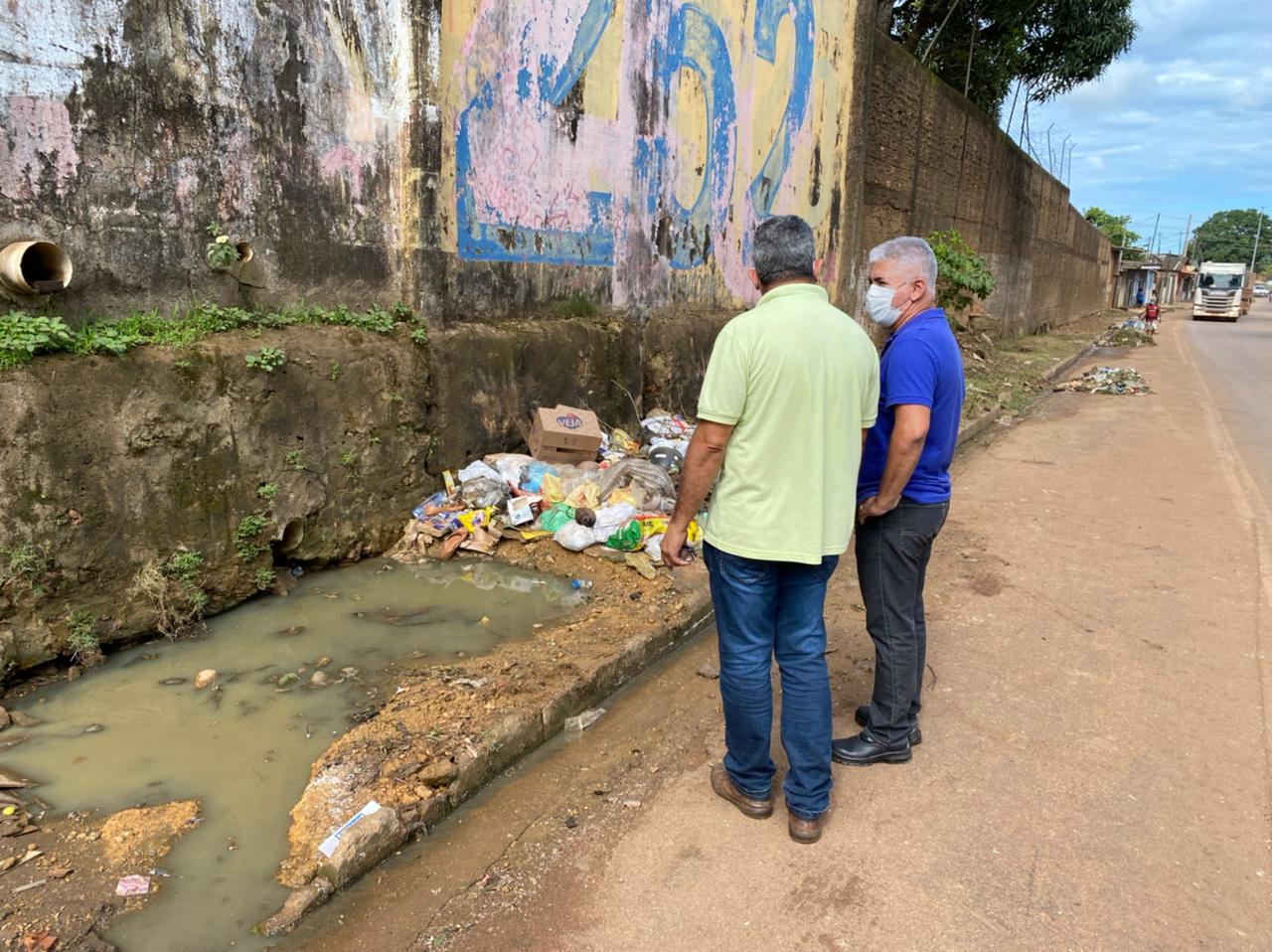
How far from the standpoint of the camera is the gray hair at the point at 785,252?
94.1 inches

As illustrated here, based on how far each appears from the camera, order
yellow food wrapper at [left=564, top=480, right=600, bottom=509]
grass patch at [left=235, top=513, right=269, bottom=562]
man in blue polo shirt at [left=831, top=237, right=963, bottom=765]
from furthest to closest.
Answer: yellow food wrapper at [left=564, top=480, right=600, bottom=509], grass patch at [left=235, top=513, right=269, bottom=562], man in blue polo shirt at [left=831, top=237, right=963, bottom=765]

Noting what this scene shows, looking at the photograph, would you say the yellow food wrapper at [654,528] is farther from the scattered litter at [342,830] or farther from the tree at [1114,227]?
the tree at [1114,227]

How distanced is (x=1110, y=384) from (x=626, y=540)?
1192cm

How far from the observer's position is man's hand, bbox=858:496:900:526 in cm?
268

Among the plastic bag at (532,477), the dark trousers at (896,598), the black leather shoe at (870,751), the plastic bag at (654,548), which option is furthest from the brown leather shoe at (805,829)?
the plastic bag at (532,477)

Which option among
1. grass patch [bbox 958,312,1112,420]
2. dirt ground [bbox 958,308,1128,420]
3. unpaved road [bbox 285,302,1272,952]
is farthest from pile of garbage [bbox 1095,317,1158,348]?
unpaved road [bbox 285,302,1272,952]

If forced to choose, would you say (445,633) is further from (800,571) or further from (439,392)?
(800,571)

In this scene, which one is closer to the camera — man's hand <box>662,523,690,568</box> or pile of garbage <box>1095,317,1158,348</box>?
man's hand <box>662,523,690,568</box>

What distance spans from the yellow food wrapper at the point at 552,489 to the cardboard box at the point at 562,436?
1.00 feet

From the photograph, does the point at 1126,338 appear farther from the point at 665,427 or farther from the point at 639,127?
the point at 639,127

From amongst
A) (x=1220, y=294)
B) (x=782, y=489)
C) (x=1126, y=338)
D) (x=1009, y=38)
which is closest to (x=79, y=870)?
(x=782, y=489)

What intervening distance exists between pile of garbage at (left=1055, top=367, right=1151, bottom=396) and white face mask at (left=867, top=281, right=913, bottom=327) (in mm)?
12214

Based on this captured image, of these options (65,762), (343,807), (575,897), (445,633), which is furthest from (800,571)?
(65,762)

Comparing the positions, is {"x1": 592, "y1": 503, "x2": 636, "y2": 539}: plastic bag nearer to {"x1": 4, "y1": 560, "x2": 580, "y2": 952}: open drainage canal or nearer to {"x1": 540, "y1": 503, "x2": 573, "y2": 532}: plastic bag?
{"x1": 540, "y1": 503, "x2": 573, "y2": 532}: plastic bag
